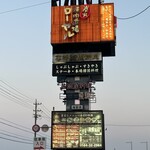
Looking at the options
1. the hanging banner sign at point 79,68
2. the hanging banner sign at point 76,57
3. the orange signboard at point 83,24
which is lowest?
the hanging banner sign at point 79,68

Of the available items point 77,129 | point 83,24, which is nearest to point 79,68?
point 83,24

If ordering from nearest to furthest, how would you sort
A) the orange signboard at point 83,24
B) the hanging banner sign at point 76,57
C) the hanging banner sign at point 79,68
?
the hanging banner sign at point 79,68 < the hanging banner sign at point 76,57 < the orange signboard at point 83,24

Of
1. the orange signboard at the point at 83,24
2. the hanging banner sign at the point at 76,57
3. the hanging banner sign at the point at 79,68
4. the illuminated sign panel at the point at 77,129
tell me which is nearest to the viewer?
the illuminated sign panel at the point at 77,129

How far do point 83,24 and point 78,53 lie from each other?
156 inches

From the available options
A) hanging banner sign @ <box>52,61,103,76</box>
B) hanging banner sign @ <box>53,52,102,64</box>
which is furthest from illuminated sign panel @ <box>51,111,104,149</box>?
hanging banner sign @ <box>53,52,102,64</box>

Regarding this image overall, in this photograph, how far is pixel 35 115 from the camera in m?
65.6

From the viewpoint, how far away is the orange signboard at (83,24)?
53031 mm

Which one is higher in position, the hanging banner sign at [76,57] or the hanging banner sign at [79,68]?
the hanging banner sign at [76,57]

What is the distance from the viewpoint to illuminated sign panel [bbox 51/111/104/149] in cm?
4850

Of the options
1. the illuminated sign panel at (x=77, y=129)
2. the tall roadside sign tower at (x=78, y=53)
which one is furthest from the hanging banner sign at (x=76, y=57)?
the illuminated sign panel at (x=77, y=129)

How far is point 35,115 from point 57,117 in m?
16.3

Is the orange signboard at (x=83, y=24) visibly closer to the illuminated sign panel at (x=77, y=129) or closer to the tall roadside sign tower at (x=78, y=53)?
the tall roadside sign tower at (x=78, y=53)

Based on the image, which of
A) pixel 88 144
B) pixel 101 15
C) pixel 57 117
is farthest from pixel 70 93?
pixel 101 15

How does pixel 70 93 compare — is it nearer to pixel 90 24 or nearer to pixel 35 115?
pixel 90 24
